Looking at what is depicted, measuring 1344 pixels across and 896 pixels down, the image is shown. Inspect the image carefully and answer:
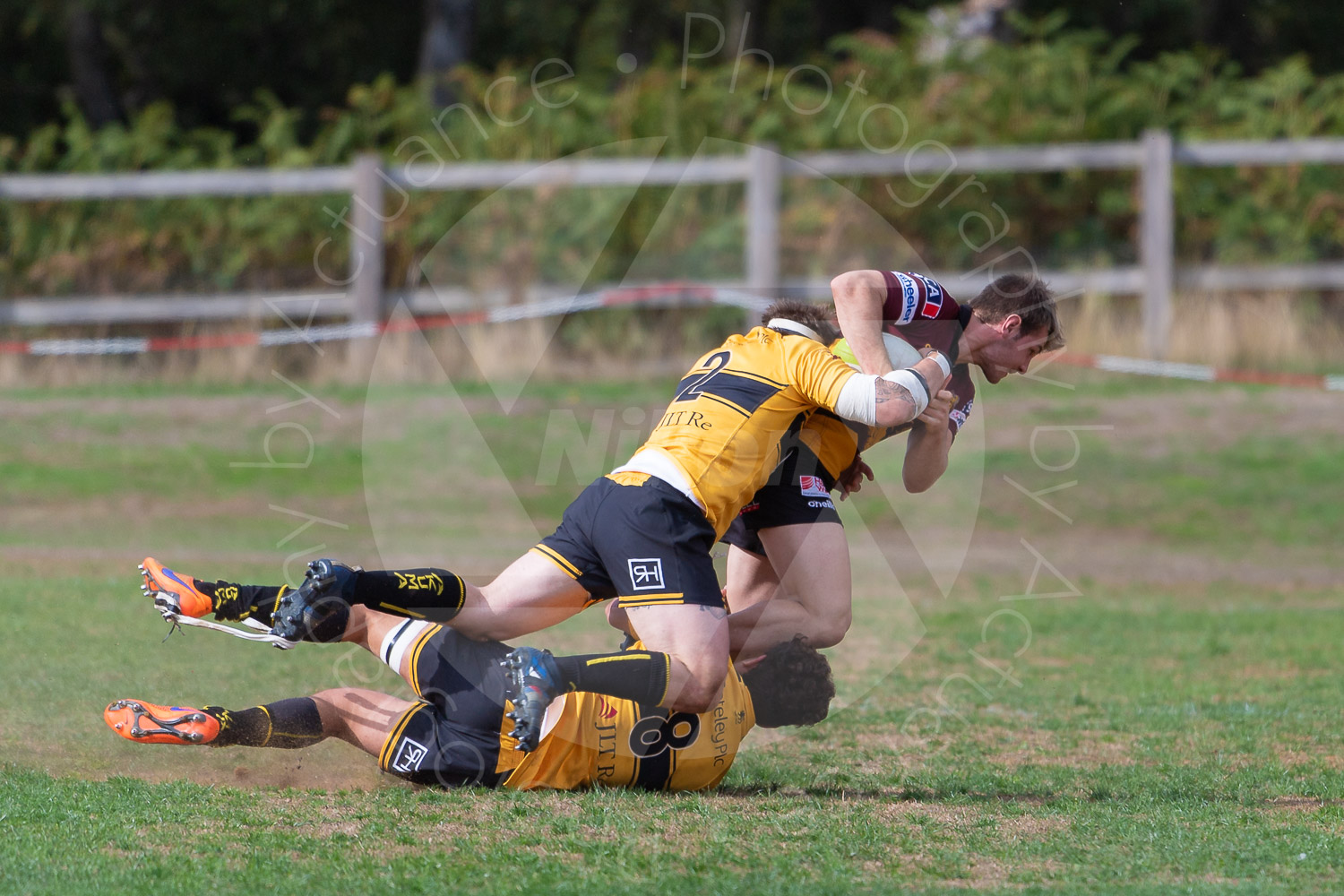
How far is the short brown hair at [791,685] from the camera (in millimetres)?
A: 5344

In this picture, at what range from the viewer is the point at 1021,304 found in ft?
19.8

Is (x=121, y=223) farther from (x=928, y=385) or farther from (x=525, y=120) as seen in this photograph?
(x=928, y=385)

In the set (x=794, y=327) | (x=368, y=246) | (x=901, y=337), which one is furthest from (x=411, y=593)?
(x=368, y=246)

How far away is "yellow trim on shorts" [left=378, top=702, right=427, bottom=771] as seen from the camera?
16.9 ft

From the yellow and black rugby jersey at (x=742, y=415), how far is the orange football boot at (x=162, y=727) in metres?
1.94

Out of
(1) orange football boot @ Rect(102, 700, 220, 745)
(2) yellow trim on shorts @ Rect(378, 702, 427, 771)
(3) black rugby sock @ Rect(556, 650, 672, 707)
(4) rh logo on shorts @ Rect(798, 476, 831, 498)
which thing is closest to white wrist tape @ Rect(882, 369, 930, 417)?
(4) rh logo on shorts @ Rect(798, 476, 831, 498)

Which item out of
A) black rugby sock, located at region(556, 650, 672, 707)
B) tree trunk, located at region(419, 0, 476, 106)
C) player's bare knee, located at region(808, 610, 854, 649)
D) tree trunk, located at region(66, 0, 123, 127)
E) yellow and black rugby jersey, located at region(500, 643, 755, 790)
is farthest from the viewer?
tree trunk, located at region(66, 0, 123, 127)

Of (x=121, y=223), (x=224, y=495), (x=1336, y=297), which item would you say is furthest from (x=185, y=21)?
(x=1336, y=297)

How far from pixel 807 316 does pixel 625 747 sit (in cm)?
207

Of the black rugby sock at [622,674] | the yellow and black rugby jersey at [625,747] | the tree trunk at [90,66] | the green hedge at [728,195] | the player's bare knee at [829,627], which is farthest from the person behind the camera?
the tree trunk at [90,66]

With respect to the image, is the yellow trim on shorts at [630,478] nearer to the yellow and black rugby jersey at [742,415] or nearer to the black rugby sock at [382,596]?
the yellow and black rugby jersey at [742,415]

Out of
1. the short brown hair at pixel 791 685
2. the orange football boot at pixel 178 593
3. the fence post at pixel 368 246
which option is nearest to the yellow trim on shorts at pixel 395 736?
the orange football boot at pixel 178 593

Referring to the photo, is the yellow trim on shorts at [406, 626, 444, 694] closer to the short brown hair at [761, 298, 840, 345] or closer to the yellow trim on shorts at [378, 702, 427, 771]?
the yellow trim on shorts at [378, 702, 427, 771]

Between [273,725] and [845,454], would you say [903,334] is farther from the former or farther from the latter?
[273,725]
